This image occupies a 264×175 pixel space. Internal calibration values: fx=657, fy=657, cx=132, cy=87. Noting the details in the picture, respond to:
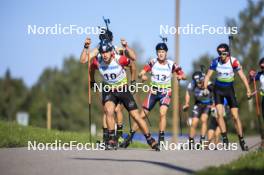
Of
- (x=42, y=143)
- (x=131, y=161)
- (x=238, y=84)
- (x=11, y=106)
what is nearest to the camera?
(x=131, y=161)

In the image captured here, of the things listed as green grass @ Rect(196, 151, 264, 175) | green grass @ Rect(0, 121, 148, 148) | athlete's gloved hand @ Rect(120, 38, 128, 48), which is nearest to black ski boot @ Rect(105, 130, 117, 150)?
athlete's gloved hand @ Rect(120, 38, 128, 48)

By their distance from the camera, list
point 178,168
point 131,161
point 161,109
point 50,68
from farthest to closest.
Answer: point 50,68 → point 161,109 → point 131,161 → point 178,168

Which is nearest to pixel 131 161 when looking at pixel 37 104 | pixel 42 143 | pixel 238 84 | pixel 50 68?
pixel 42 143

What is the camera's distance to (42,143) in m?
16.3

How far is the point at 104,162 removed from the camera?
11.2 metres

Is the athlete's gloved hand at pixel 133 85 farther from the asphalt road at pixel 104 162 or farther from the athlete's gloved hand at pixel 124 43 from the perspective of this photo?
the asphalt road at pixel 104 162

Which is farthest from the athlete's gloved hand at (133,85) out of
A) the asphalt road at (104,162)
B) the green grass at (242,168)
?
the green grass at (242,168)

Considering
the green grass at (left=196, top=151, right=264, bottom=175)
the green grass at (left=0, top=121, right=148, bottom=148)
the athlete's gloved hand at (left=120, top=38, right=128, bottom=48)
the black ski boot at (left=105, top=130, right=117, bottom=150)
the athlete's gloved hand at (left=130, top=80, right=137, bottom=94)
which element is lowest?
the green grass at (left=196, top=151, right=264, bottom=175)

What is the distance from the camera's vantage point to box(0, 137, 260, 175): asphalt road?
991 cm

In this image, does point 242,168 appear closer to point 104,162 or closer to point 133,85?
point 104,162

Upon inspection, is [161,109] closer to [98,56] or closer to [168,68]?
[168,68]

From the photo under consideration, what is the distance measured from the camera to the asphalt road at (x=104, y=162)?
9.91 m

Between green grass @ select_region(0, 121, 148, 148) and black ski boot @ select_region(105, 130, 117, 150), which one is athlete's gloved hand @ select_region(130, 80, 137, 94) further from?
green grass @ select_region(0, 121, 148, 148)

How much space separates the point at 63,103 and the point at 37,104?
6486mm
